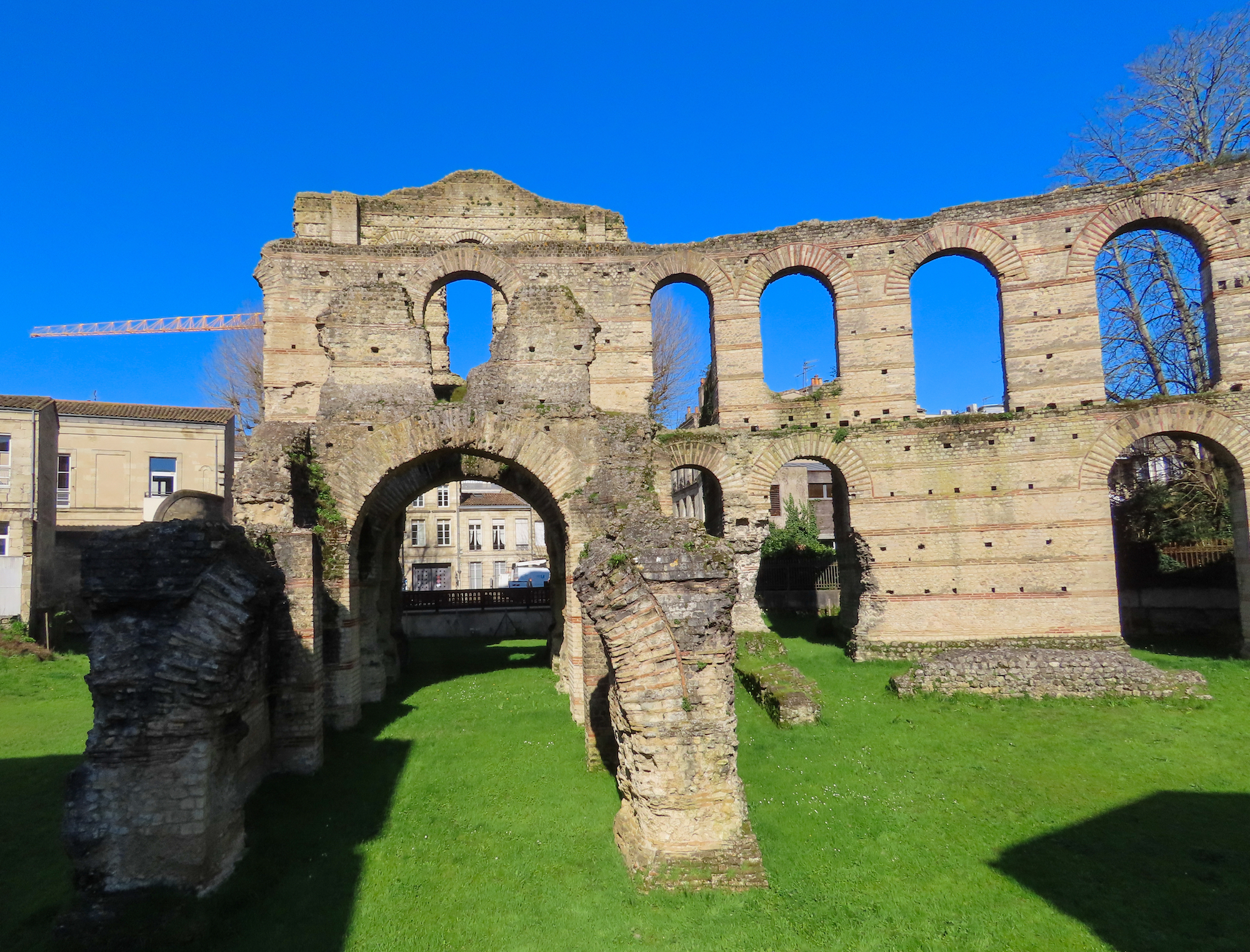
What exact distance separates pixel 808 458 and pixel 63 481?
2337 cm

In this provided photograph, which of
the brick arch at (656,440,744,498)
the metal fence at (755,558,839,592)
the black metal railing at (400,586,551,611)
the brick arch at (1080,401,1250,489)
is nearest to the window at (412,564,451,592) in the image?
the black metal railing at (400,586,551,611)

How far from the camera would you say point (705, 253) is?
14.7 meters

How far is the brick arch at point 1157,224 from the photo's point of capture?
42.9ft

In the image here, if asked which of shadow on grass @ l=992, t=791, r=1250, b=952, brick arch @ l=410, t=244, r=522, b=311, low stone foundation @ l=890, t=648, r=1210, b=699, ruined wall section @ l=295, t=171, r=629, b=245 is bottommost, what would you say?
shadow on grass @ l=992, t=791, r=1250, b=952

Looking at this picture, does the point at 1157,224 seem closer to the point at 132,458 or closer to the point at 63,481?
the point at 132,458

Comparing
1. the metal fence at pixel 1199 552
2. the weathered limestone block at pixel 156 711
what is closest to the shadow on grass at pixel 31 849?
the weathered limestone block at pixel 156 711

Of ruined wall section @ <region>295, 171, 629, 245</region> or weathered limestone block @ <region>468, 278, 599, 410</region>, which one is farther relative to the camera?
ruined wall section @ <region>295, 171, 629, 245</region>

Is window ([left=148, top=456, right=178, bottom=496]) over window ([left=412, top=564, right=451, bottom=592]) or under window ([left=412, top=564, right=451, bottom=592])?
over

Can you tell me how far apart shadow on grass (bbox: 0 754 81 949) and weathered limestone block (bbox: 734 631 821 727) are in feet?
23.4

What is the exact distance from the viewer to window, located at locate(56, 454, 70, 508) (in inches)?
872

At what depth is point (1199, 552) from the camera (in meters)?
14.9

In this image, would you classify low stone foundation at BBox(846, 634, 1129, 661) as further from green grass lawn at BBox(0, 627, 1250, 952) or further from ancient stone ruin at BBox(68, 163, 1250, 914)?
green grass lawn at BBox(0, 627, 1250, 952)

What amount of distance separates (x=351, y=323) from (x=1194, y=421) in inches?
575

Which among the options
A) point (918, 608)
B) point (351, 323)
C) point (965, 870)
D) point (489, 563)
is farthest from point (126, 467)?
point (965, 870)
